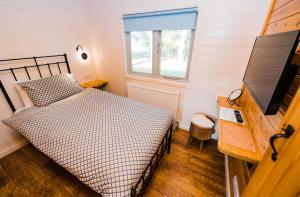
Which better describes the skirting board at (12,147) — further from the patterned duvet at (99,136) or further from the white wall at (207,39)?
the white wall at (207,39)

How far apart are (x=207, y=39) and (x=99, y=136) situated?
178 cm

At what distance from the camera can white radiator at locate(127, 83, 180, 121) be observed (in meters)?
2.18

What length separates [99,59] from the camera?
2762 millimetres

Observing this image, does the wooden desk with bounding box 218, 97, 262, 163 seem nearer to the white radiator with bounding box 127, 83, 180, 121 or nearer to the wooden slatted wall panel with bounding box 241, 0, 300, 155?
the wooden slatted wall panel with bounding box 241, 0, 300, 155

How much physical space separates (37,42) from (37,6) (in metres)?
0.49

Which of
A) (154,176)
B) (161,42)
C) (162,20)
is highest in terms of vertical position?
(162,20)

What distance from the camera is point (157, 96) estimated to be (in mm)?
2303

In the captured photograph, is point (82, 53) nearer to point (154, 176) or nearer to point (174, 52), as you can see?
point (174, 52)

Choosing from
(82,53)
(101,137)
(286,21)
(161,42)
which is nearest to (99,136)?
(101,137)

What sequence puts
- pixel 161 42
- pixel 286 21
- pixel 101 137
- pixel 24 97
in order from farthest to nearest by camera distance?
1. pixel 161 42
2. pixel 24 97
3. pixel 101 137
4. pixel 286 21

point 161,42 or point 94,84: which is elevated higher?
point 161,42

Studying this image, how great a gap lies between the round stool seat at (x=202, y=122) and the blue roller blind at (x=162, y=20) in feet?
4.19

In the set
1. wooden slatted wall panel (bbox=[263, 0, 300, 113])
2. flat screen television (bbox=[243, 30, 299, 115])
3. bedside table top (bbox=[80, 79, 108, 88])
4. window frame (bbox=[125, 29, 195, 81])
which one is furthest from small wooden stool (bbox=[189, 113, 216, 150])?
bedside table top (bbox=[80, 79, 108, 88])

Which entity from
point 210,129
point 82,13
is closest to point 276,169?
point 210,129
